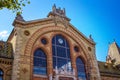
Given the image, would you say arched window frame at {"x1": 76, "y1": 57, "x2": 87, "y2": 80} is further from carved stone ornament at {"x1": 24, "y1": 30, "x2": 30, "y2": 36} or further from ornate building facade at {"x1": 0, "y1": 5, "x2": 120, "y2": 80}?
carved stone ornament at {"x1": 24, "y1": 30, "x2": 30, "y2": 36}

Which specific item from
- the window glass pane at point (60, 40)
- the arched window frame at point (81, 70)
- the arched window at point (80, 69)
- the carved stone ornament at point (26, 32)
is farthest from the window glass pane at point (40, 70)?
the arched window at point (80, 69)

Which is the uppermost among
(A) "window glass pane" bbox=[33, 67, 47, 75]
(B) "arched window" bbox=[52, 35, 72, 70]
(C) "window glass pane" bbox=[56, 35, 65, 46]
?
(C) "window glass pane" bbox=[56, 35, 65, 46]

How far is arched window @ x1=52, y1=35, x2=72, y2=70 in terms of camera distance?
28.5 meters

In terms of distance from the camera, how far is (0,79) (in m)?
23.6

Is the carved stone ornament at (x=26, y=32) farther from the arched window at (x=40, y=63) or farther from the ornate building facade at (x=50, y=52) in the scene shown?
the arched window at (x=40, y=63)

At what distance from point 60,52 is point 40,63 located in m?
3.92

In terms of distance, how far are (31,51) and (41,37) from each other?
3.00 m

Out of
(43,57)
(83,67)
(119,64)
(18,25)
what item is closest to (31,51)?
(43,57)

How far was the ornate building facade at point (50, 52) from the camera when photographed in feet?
82.1

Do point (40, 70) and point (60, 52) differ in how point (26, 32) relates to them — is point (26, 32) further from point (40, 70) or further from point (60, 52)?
point (60, 52)

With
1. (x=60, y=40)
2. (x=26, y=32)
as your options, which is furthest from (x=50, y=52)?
(x=26, y=32)

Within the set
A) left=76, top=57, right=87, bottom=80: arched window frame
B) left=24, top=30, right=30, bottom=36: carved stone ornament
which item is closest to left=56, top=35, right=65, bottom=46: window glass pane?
left=76, top=57, right=87, bottom=80: arched window frame

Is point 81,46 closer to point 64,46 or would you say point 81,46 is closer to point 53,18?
point 64,46

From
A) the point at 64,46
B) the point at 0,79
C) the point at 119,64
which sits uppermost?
the point at 64,46
